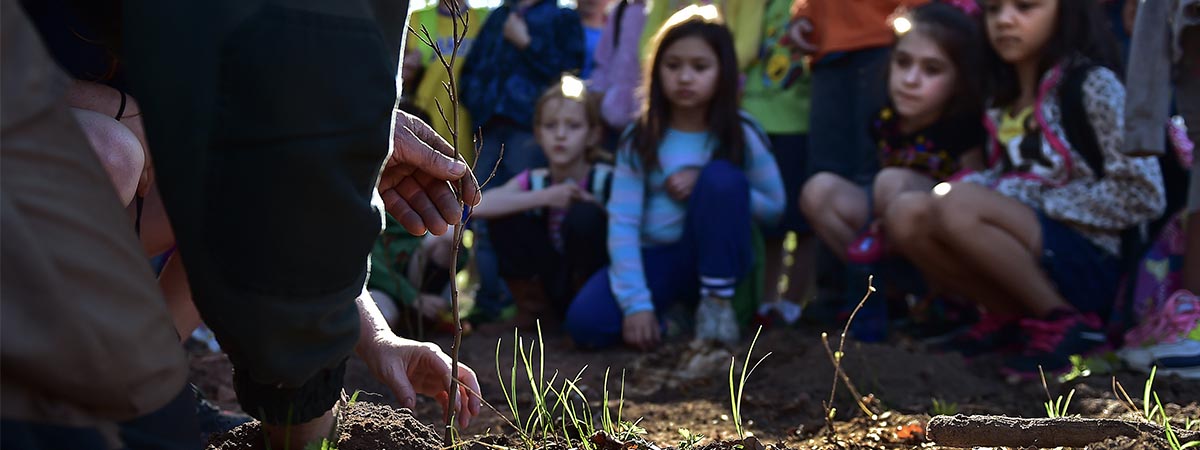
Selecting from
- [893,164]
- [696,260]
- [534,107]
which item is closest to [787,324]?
[696,260]

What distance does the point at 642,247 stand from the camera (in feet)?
16.6

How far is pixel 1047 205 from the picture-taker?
14.4 ft

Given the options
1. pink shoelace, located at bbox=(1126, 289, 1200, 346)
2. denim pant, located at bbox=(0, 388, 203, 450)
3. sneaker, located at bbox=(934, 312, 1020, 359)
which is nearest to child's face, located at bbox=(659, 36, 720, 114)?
sneaker, located at bbox=(934, 312, 1020, 359)

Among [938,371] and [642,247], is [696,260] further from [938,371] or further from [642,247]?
[938,371]

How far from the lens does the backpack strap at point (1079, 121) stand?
4.38 m

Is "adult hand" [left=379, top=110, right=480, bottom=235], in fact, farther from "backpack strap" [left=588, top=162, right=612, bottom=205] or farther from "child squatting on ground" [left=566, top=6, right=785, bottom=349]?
"backpack strap" [left=588, top=162, right=612, bottom=205]

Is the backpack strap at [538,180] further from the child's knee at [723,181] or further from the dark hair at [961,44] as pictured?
the dark hair at [961,44]

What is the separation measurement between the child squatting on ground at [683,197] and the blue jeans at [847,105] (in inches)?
14.2

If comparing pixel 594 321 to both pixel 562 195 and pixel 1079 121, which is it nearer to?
pixel 562 195

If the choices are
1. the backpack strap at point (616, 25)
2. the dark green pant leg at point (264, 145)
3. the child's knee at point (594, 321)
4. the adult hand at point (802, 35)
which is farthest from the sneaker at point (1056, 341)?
the dark green pant leg at point (264, 145)

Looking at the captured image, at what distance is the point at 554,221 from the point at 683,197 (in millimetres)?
663

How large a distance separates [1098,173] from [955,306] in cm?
85

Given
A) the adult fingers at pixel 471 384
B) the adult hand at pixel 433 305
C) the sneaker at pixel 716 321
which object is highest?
the adult fingers at pixel 471 384

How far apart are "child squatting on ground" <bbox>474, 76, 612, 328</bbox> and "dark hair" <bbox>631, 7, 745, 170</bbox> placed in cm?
31
